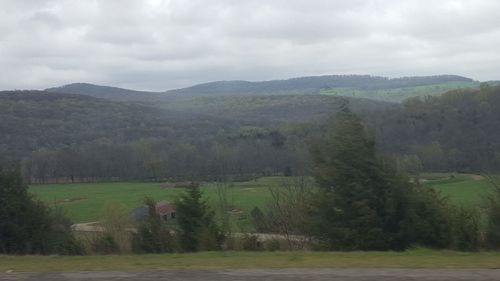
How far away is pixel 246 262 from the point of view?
12797 mm

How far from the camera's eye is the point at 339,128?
76.8 ft

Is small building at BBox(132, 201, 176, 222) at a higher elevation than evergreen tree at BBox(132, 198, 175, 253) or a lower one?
lower

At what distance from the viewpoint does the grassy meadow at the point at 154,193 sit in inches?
1563

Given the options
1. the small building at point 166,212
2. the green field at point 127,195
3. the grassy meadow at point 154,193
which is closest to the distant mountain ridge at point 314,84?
the green field at point 127,195

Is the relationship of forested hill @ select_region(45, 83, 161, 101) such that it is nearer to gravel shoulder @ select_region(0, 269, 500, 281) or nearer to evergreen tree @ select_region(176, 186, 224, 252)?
evergreen tree @ select_region(176, 186, 224, 252)

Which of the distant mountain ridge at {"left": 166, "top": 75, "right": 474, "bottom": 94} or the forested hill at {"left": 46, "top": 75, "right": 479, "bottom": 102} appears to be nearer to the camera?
the forested hill at {"left": 46, "top": 75, "right": 479, "bottom": 102}

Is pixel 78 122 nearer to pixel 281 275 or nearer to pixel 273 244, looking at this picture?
pixel 273 244

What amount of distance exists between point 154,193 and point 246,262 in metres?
41.5

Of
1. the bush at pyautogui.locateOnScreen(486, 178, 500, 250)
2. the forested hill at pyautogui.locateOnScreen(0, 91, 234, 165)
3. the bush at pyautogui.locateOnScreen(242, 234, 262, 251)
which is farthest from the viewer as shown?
the forested hill at pyautogui.locateOnScreen(0, 91, 234, 165)

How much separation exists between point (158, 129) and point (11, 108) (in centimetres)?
1940

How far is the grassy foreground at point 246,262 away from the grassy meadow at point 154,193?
18553 mm

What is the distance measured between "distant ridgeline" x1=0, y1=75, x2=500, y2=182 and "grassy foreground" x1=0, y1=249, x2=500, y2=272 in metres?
20.0

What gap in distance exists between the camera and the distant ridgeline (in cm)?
5375

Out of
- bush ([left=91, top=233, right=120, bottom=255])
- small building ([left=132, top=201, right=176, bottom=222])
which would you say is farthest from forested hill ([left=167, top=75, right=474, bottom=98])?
bush ([left=91, top=233, right=120, bottom=255])
